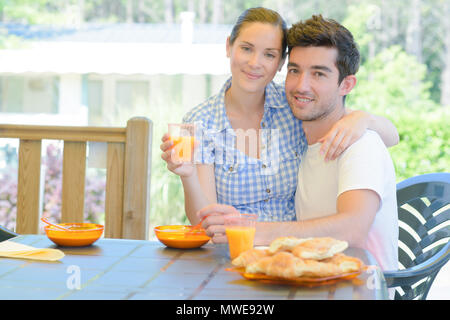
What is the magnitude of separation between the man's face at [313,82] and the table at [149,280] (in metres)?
0.73

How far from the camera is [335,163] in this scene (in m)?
2.38

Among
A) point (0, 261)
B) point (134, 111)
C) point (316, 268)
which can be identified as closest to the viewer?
point (316, 268)

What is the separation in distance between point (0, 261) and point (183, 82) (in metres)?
9.86

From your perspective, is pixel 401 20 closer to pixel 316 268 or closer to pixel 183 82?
pixel 183 82

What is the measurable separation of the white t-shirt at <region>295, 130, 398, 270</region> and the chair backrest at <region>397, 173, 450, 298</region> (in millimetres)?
315

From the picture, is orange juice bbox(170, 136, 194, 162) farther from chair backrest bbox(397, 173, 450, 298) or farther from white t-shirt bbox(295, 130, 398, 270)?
chair backrest bbox(397, 173, 450, 298)

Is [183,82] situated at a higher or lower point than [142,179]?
higher

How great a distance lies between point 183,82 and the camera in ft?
37.7

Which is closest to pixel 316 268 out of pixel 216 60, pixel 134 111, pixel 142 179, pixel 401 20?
pixel 142 179

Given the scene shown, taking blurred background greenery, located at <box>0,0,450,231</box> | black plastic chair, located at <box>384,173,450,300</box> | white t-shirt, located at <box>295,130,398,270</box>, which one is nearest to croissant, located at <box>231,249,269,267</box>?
white t-shirt, located at <box>295,130,398,270</box>

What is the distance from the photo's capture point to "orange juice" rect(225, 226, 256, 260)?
183 cm

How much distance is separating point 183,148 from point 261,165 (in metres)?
0.59

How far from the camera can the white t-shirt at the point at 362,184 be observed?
86.4 inches

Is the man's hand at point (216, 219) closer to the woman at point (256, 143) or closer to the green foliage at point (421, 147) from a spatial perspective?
the woman at point (256, 143)
